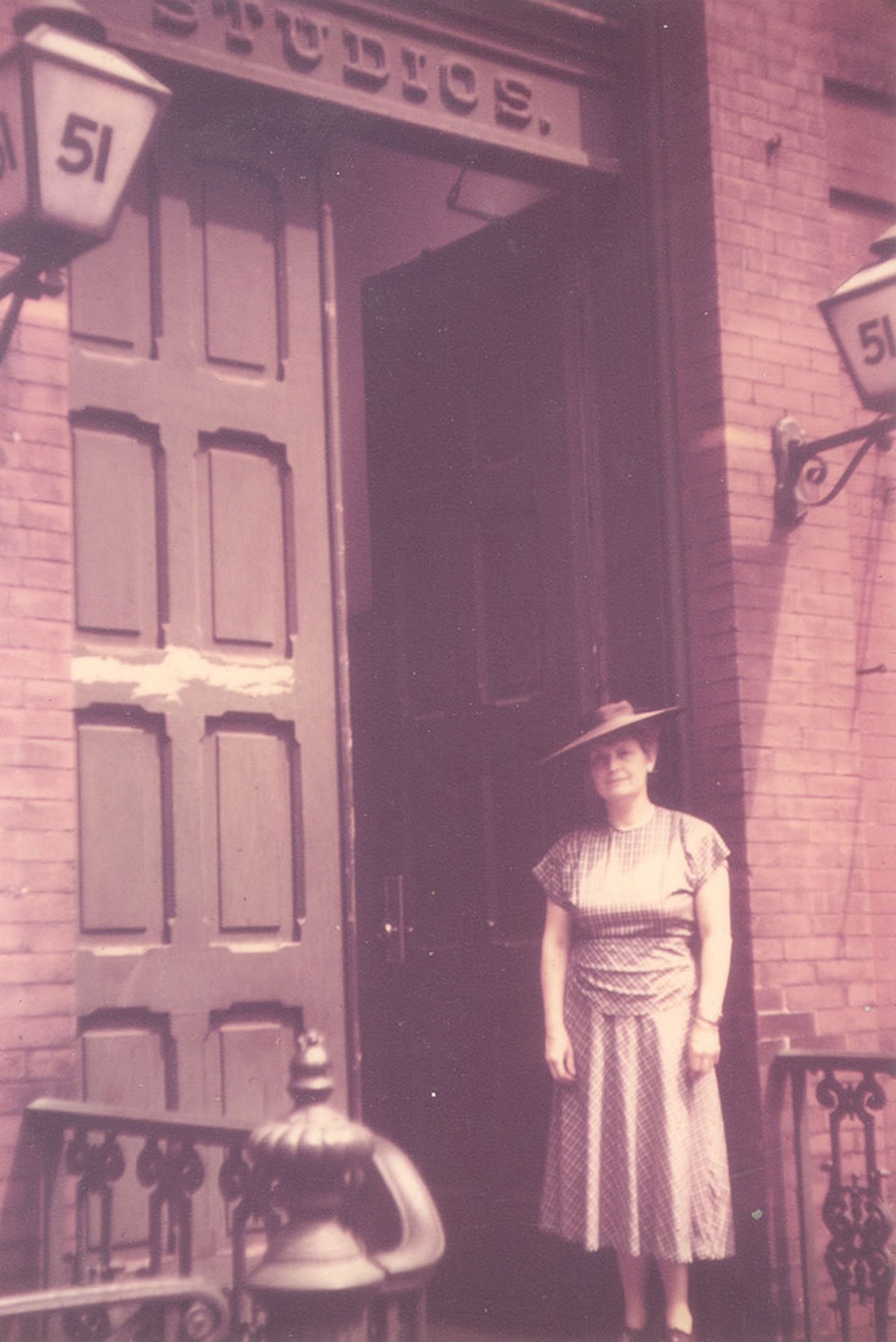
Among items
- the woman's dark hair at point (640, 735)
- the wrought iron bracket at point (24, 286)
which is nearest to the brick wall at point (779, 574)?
the woman's dark hair at point (640, 735)

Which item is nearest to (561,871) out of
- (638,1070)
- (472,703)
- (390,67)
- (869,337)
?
(638,1070)

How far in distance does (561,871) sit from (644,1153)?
825mm

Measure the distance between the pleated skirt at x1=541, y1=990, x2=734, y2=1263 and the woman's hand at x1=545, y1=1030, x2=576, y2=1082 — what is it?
5 centimetres

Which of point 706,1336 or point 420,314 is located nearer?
point 706,1336

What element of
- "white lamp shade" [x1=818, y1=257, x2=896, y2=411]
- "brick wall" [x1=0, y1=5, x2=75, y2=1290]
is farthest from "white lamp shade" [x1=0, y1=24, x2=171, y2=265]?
"white lamp shade" [x1=818, y1=257, x2=896, y2=411]

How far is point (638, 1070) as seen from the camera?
193 inches

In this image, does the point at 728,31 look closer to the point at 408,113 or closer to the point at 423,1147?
the point at 408,113

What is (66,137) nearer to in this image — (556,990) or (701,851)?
(701,851)

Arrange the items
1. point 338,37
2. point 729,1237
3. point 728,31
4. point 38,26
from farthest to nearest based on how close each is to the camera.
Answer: point 728,31 < point 338,37 < point 729,1237 < point 38,26

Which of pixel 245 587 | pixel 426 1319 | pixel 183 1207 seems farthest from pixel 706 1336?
pixel 245 587

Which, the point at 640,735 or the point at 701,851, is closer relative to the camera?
the point at 701,851

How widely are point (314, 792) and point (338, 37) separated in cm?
225

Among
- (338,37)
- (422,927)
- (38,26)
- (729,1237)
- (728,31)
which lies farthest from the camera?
(422,927)

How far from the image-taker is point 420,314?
6.55 m
